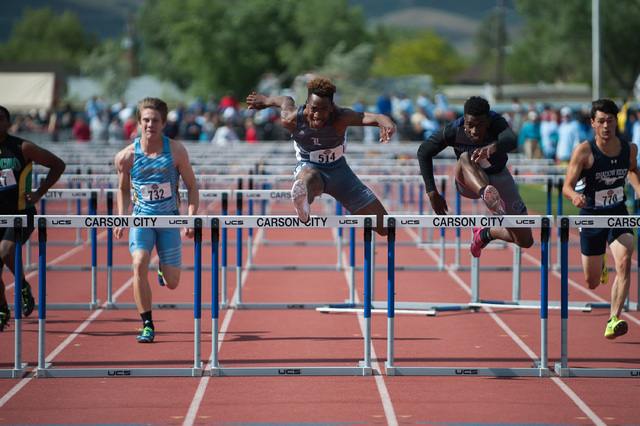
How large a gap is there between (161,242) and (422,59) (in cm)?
12510

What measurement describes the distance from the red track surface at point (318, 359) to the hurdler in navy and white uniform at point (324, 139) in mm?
1270

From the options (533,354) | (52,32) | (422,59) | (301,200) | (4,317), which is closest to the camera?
(301,200)

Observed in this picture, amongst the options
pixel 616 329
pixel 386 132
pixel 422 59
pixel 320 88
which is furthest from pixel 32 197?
pixel 422 59

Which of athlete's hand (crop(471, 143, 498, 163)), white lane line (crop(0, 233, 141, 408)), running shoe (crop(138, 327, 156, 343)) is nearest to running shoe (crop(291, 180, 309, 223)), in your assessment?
athlete's hand (crop(471, 143, 498, 163))

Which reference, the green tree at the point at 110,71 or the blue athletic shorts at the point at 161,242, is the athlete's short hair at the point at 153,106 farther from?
the green tree at the point at 110,71

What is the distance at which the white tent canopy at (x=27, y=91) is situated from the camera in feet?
166

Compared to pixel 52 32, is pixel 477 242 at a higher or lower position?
lower

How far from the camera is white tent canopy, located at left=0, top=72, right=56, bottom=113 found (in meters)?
50.7

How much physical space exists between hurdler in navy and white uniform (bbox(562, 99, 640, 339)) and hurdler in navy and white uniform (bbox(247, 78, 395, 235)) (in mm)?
1703

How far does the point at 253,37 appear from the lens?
74.8 metres

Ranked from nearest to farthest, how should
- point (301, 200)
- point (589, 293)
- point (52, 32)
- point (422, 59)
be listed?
point (301, 200) < point (589, 293) < point (422, 59) < point (52, 32)

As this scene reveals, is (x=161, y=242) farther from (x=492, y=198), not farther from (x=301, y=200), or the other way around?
(x=492, y=198)

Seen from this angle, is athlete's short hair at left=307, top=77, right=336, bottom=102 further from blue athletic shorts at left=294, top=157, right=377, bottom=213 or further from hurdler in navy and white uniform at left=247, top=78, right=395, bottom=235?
blue athletic shorts at left=294, top=157, right=377, bottom=213

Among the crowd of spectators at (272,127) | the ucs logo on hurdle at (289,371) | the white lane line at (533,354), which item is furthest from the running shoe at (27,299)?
the crowd of spectators at (272,127)
